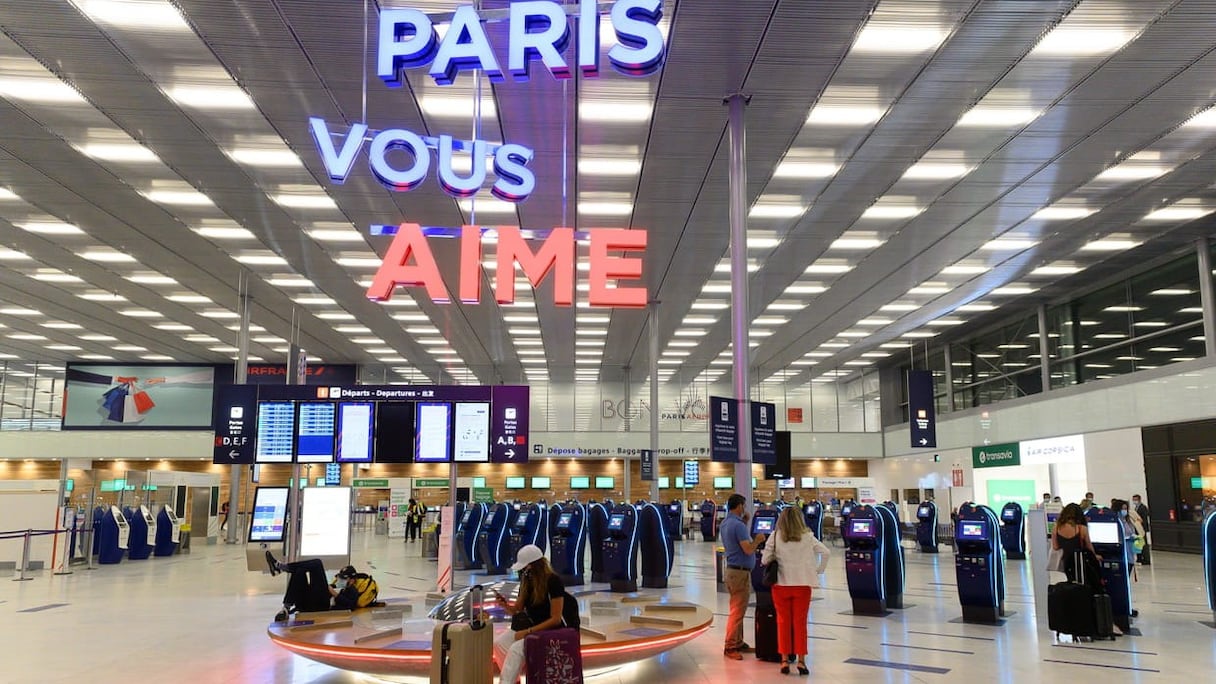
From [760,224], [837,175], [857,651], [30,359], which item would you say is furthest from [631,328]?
[30,359]

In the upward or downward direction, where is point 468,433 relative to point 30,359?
downward

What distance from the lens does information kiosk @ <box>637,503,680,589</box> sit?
517 inches

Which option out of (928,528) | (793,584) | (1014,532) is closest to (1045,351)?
(928,528)

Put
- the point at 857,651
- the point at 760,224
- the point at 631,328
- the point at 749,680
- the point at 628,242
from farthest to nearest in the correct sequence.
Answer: the point at 631,328 → the point at 760,224 → the point at 628,242 → the point at 857,651 → the point at 749,680

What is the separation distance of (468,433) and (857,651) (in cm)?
432

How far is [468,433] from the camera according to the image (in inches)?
360

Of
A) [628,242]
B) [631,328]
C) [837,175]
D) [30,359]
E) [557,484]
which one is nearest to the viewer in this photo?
[628,242]

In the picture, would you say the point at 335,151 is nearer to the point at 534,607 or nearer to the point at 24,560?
the point at 534,607

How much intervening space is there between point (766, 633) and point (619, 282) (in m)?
11.8

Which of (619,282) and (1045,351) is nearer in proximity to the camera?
(619,282)

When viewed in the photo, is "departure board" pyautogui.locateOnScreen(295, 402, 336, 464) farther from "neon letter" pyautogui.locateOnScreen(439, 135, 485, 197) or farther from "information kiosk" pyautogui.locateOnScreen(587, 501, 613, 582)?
"information kiosk" pyautogui.locateOnScreen(587, 501, 613, 582)

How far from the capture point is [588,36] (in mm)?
7465

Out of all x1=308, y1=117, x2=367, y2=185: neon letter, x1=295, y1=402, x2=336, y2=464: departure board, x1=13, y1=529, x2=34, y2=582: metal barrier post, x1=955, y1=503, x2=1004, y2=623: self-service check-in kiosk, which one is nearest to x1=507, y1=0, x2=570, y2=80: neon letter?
x1=308, y1=117, x2=367, y2=185: neon letter

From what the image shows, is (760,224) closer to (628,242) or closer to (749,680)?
(628,242)
